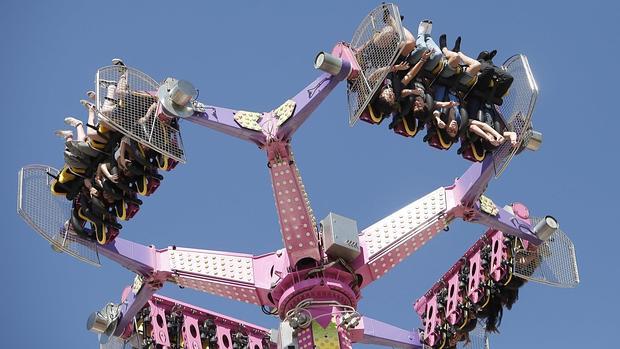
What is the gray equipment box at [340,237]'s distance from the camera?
97.8ft

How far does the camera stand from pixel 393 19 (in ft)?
91.7

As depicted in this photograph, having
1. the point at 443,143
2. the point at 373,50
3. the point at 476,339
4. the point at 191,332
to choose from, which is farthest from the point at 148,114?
the point at 476,339

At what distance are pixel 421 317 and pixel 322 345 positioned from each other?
5.44 meters

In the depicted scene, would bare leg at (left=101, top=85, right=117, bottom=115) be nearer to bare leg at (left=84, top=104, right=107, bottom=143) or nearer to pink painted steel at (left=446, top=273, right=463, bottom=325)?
bare leg at (left=84, top=104, right=107, bottom=143)

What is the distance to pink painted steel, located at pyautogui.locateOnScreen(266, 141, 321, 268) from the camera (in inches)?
1153

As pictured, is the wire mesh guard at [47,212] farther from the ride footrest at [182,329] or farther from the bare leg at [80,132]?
the ride footrest at [182,329]

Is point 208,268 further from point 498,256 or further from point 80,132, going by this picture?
point 498,256

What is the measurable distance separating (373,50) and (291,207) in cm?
314

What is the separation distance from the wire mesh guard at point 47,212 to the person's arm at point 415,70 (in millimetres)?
6240

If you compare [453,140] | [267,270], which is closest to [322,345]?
[267,270]

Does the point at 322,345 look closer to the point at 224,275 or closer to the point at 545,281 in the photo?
the point at 224,275

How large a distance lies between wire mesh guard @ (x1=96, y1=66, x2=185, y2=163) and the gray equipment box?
11.1 feet

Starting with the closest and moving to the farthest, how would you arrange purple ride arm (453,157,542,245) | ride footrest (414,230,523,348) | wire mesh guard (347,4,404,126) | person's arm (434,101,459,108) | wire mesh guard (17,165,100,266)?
1. wire mesh guard (347,4,404,126)
2. person's arm (434,101,459,108)
3. wire mesh guard (17,165,100,266)
4. purple ride arm (453,157,542,245)
5. ride footrest (414,230,523,348)

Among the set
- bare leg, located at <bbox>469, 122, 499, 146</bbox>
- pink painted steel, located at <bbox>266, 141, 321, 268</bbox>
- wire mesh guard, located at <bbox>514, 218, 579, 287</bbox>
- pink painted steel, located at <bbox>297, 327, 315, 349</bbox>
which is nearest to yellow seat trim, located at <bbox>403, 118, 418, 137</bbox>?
bare leg, located at <bbox>469, 122, 499, 146</bbox>
